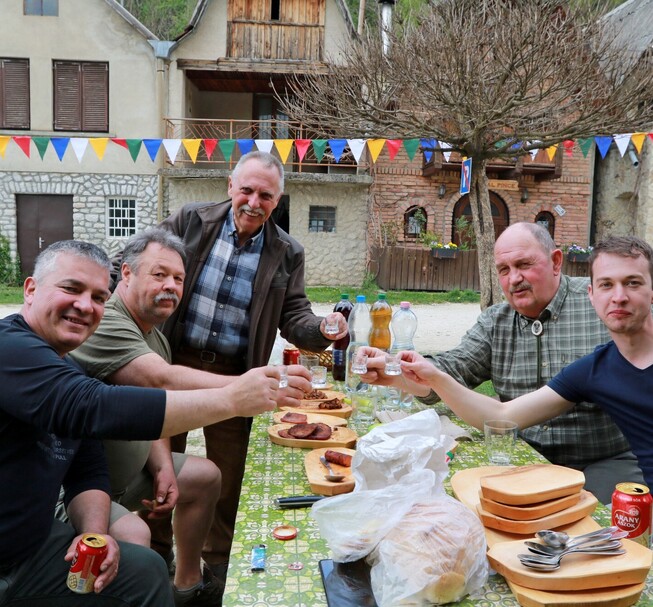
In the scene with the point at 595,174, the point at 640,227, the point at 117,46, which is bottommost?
the point at 640,227

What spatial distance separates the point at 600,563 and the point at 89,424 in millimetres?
1385

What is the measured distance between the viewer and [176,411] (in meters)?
1.86

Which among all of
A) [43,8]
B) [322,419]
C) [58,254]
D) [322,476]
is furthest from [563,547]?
[43,8]

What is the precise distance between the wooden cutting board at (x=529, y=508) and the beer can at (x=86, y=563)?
1.08m

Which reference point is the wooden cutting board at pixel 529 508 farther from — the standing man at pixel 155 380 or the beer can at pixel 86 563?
the beer can at pixel 86 563

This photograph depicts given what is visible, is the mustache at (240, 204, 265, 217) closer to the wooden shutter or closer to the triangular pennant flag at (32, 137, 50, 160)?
the triangular pennant flag at (32, 137, 50, 160)

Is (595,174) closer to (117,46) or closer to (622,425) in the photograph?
(117,46)

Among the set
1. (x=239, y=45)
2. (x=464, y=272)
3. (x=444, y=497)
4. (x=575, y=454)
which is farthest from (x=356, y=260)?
(x=444, y=497)

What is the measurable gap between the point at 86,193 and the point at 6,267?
119 inches

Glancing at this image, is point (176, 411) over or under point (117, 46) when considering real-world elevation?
under

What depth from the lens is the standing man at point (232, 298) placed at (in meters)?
3.52

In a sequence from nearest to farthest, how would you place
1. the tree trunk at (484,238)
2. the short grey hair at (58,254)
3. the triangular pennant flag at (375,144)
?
the short grey hair at (58,254), the tree trunk at (484,238), the triangular pennant flag at (375,144)

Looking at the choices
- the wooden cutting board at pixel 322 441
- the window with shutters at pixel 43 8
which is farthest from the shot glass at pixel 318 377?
the window with shutters at pixel 43 8

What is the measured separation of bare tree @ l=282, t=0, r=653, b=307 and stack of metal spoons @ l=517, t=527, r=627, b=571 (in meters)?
7.80
